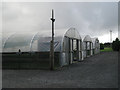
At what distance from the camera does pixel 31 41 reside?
15.8 metres

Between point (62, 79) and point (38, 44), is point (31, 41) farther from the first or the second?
point (62, 79)

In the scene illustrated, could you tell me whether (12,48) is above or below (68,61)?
above

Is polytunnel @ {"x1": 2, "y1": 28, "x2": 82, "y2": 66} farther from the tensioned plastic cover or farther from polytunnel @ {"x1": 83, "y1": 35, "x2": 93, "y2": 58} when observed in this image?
polytunnel @ {"x1": 83, "y1": 35, "x2": 93, "y2": 58}

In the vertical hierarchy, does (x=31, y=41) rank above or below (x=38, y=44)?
above

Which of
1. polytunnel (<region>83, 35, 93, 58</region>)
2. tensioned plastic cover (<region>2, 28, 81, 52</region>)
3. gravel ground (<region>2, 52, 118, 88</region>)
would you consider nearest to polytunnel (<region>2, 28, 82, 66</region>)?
tensioned plastic cover (<region>2, 28, 81, 52</region>)

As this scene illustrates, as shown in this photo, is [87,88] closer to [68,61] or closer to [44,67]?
[44,67]

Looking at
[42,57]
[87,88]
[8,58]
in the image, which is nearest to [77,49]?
[42,57]

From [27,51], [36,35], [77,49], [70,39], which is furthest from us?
[77,49]

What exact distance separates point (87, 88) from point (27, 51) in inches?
366

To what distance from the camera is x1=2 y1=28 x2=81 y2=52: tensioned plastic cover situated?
50.0 ft

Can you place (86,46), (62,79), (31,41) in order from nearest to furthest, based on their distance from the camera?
(62,79)
(31,41)
(86,46)

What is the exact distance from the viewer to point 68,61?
17.6 m

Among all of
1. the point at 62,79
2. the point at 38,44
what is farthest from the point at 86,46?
the point at 62,79

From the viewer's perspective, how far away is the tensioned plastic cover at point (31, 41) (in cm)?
1524
